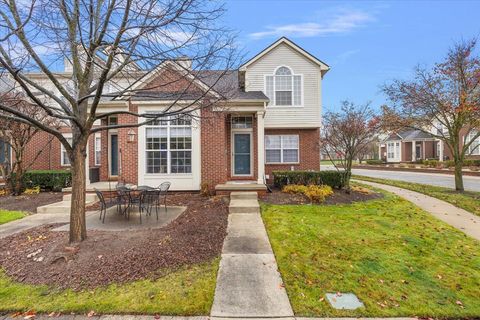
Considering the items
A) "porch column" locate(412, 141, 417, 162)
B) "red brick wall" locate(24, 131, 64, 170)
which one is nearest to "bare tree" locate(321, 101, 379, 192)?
"red brick wall" locate(24, 131, 64, 170)

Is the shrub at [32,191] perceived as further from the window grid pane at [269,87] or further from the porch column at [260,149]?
the window grid pane at [269,87]

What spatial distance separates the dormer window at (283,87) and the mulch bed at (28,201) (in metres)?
11.3

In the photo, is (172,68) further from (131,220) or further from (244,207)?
(244,207)

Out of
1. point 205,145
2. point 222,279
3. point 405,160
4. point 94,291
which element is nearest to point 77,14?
point 94,291

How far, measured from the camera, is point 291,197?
1015 centimetres

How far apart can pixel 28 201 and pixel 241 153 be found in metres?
9.19

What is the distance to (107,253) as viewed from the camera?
15.9 feet

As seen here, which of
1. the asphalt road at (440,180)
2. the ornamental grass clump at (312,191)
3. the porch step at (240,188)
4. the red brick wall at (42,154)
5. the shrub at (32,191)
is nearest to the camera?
the ornamental grass clump at (312,191)

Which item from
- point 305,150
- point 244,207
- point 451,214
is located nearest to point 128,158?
point 244,207

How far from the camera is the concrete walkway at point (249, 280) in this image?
3.38 metres

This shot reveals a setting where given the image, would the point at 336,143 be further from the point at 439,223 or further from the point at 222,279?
the point at 222,279

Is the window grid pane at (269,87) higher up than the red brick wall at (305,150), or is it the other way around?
the window grid pane at (269,87)

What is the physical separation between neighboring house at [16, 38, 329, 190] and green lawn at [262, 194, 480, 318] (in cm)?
417

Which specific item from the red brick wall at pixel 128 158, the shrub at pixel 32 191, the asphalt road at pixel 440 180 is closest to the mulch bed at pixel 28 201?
the shrub at pixel 32 191
